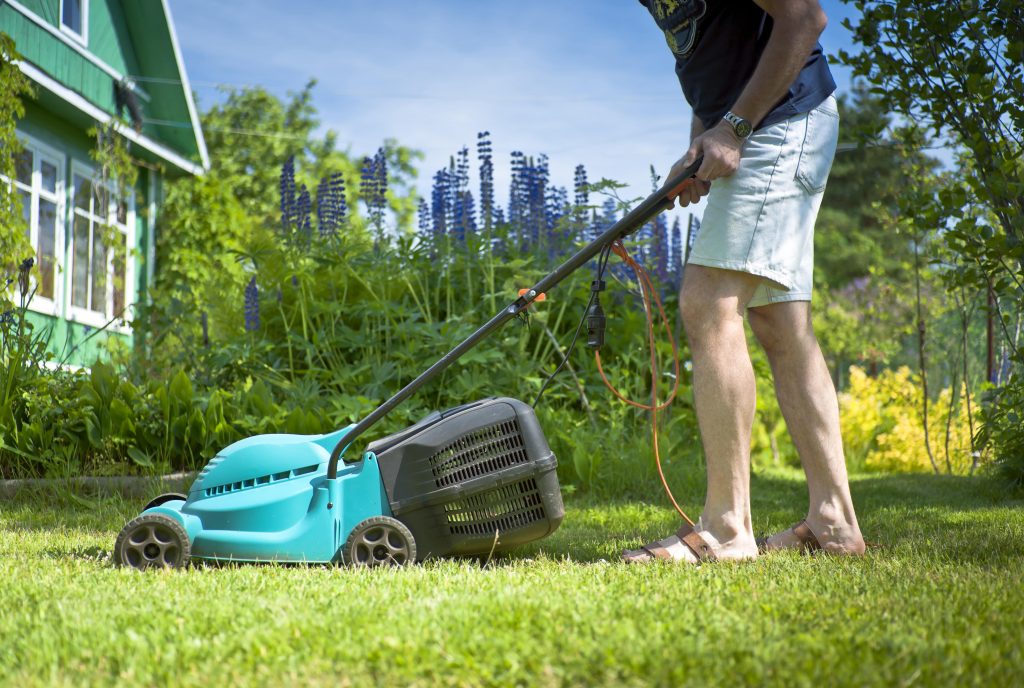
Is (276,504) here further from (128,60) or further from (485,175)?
(128,60)

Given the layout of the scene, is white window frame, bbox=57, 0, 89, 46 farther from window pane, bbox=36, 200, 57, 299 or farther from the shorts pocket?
the shorts pocket

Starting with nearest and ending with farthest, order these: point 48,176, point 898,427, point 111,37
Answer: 1. point 898,427
2. point 48,176
3. point 111,37

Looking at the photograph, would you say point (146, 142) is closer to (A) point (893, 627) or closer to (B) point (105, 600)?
(B) point (105, 600)

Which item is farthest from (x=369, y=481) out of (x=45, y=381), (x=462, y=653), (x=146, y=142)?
(x=146, y=142)

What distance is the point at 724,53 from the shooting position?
9.08 feet

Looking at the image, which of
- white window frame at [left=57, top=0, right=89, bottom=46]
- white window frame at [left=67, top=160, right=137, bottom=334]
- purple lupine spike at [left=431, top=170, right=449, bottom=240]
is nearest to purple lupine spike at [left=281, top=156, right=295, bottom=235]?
purple lupine spike at [left=431, top=170, right=449, bottom=240]

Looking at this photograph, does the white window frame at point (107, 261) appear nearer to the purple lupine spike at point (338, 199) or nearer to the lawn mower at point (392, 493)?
the purple lupine spike at point (338, 199)

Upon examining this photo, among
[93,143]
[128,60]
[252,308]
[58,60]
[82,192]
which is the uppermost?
[128,60]

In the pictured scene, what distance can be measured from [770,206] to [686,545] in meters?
0.94

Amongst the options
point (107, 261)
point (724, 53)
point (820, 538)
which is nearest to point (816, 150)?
point (724, 53)

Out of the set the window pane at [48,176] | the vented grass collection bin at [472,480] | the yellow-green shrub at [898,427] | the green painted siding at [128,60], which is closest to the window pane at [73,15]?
the green painted siding at [128,60]

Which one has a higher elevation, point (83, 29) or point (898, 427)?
point (83, 29)

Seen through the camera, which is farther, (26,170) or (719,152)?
(26,170)

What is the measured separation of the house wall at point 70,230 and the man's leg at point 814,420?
6846 millimetres
